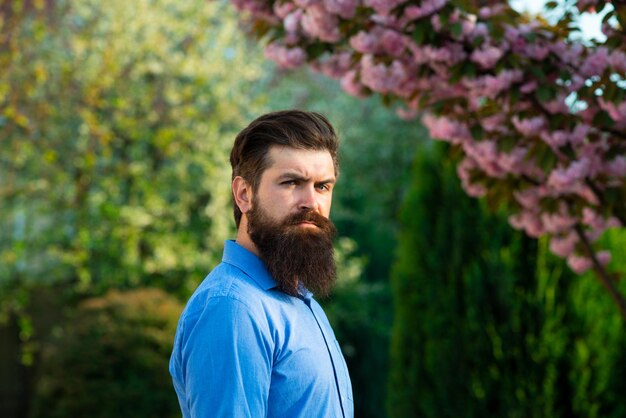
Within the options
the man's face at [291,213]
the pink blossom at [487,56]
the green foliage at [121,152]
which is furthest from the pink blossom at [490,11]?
the green foliage at [121,152]

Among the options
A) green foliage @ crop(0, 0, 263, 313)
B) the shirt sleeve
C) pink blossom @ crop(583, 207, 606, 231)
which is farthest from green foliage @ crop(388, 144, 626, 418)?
the shirt sleeve

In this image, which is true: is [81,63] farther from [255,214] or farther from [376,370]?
[255,214]

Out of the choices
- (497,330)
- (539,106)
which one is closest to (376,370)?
(497,330)

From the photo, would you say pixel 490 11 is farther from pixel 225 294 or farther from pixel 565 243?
pixel 225 294

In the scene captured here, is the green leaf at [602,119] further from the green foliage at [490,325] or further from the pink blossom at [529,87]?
the green foliage at [490,325]

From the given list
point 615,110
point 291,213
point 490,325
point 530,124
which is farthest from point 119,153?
point 291,213

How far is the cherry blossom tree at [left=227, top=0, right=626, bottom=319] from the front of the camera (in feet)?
9.94

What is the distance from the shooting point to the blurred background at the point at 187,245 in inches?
210

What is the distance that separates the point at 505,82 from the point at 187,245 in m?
6.35

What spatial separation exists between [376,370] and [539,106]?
335 inches

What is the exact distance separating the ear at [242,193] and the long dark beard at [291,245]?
0.07ft

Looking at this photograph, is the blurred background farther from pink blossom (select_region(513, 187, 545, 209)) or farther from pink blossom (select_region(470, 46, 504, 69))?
pink blossom (select_region(470, 46, 504, 69))

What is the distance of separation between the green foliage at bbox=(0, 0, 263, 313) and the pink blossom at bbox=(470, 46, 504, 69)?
591 cm

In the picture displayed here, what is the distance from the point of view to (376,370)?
1130cm
